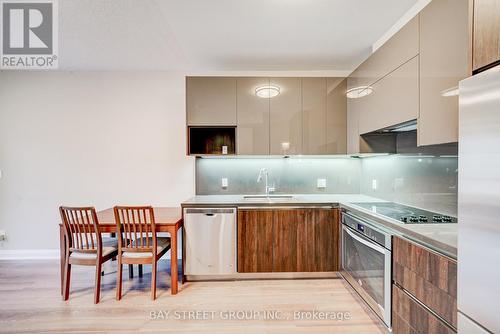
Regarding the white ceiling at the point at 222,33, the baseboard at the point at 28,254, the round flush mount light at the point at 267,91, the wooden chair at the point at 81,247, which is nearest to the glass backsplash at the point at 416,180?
the white ceiling at the point at 222,33

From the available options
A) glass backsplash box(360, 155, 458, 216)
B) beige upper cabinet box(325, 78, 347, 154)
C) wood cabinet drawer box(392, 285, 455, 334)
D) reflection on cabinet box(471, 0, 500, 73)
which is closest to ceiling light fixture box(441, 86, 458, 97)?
reflection on cabinet box(471, 0, 500, 73)

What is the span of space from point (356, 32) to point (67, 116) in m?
3.73

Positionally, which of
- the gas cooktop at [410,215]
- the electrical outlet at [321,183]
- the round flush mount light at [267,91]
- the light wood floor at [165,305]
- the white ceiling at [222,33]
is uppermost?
the white ceiling at [222,33]

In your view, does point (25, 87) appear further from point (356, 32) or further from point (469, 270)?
point (469, 270)

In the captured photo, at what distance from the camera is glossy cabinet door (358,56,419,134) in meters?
1.76

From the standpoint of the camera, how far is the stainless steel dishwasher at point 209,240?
8.77 feet

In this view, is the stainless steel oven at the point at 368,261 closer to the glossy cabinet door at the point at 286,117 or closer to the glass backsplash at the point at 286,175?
the glass backsplash at the point at 286,175

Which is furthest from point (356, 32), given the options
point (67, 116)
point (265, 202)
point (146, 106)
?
point (67, 116)

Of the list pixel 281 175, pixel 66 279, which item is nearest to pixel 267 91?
pixel 281 175

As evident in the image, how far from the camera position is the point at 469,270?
1003 millimetres

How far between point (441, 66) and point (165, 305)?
2799mm

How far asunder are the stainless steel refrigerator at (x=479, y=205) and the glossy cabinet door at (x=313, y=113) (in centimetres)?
198

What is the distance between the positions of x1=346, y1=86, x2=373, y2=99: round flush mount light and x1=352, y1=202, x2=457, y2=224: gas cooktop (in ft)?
3.61

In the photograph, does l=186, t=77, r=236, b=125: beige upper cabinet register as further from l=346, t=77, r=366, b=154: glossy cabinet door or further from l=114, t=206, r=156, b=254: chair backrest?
l=346, t=77, r=366, b=154: glossy cabinet door
